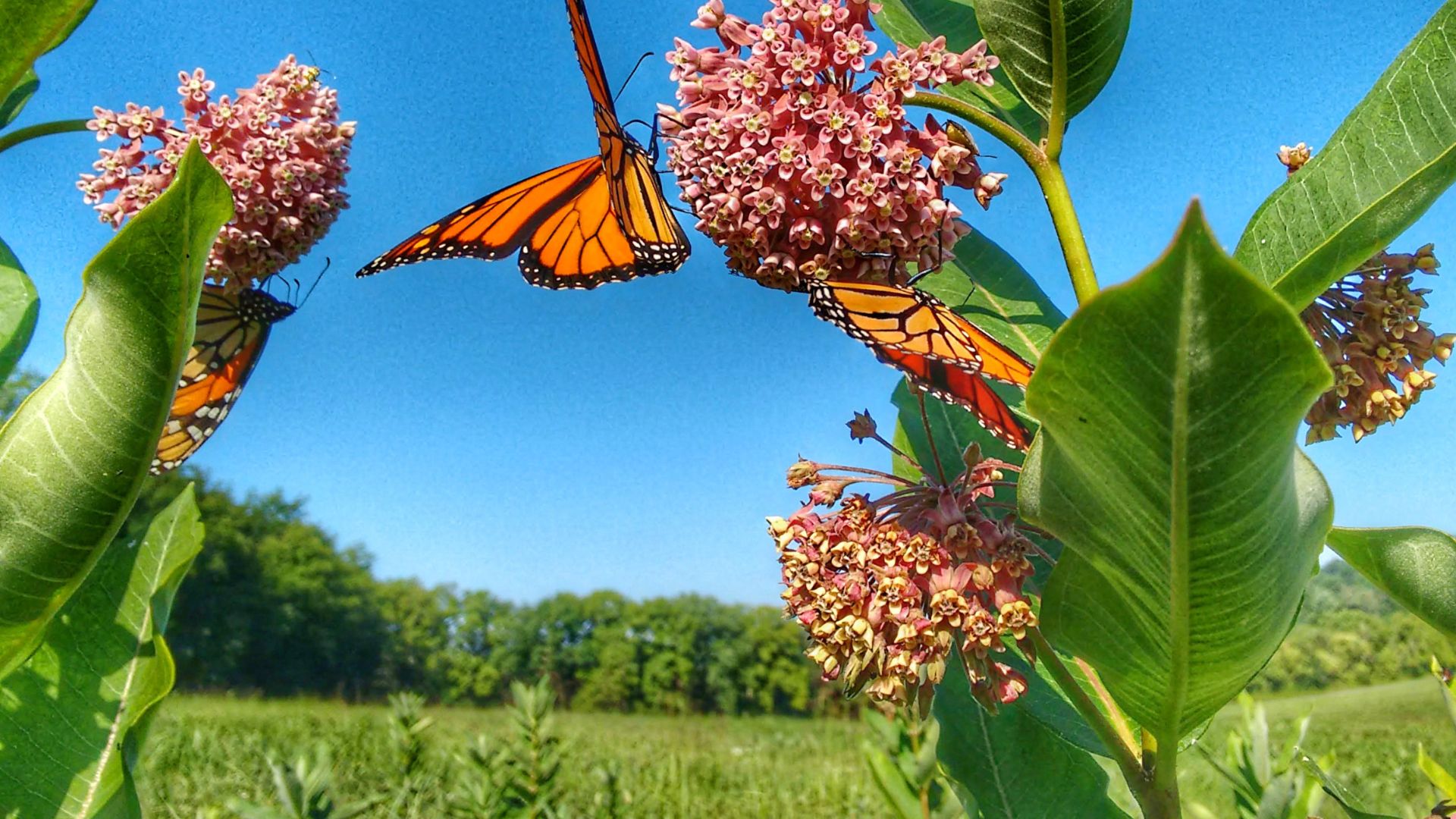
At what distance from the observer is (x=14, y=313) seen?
0.99m

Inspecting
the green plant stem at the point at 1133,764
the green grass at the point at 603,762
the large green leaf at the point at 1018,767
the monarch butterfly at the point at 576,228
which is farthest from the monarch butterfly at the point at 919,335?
the green grass at the point at 603,762

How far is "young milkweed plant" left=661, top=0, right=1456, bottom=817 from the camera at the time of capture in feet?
1.82

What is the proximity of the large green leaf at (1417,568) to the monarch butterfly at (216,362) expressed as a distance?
164cm

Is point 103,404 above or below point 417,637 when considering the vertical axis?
below

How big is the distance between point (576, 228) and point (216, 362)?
81 centimetres

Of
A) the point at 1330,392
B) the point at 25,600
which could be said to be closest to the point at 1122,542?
the point at 1330,392

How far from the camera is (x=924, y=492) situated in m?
1.01

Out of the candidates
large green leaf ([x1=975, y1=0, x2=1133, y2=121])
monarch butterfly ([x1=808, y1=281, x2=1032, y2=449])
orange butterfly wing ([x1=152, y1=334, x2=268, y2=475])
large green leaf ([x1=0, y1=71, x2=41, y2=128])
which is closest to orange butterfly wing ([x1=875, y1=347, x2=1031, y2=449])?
monarch butterfly ([x1=808, y1=281, x2=1032, y2=449])

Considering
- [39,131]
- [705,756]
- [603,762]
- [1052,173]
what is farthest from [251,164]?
[705,756]

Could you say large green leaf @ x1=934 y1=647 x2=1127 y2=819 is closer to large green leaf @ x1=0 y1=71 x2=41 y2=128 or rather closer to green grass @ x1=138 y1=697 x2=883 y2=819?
large green leaf @ x1=0 y1=71 x2=41 y2=128

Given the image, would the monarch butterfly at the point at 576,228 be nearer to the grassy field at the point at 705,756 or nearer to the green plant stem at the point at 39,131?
the green plant stem at the point at 39,131

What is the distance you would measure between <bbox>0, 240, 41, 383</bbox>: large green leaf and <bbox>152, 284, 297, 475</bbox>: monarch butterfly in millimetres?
756

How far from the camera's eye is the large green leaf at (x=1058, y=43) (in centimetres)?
96

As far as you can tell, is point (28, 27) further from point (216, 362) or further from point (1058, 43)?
point (216, 362)
